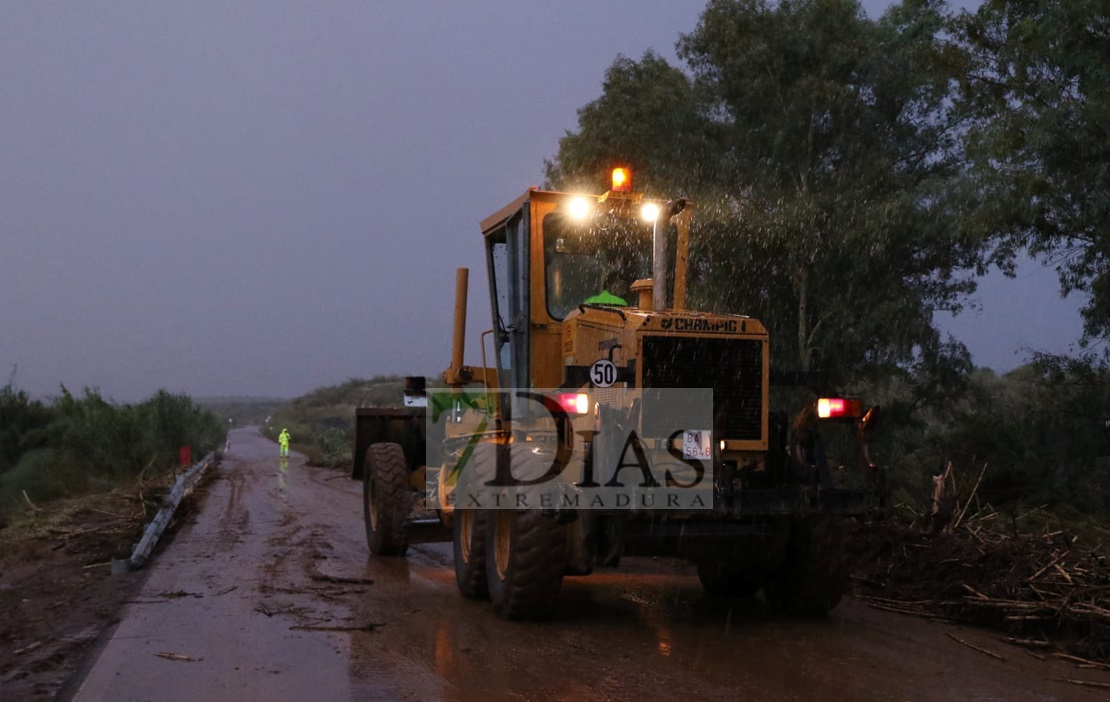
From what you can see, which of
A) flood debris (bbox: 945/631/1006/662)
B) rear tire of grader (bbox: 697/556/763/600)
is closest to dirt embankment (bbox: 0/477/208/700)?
rear tire of grader (bbox: 697/556/763/600)

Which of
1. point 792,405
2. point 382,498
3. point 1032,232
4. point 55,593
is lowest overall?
point 55,593

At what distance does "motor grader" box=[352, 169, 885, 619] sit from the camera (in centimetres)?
764

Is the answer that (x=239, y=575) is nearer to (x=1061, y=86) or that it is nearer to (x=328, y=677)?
(x=328, y=677)

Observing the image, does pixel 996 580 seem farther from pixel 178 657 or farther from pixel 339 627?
pixel 178 657

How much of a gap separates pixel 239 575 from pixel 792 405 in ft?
30.7

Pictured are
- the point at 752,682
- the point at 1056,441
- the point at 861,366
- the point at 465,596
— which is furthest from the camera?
the point at 861,366

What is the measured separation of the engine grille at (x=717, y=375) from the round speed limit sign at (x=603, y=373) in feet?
0.87

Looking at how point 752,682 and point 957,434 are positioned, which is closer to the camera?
point 752,682

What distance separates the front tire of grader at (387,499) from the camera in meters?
11.8

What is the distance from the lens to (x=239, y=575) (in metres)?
10.6

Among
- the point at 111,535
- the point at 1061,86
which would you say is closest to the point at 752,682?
the point at 111,535

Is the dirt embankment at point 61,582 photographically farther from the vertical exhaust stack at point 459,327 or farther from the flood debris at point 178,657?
the vertical exhaust stack at point 459,327

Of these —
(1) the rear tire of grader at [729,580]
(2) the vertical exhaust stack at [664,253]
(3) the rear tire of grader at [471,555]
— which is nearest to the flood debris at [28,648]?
(3) the rear tire of grader at [471,555]

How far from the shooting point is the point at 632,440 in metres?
7.79
